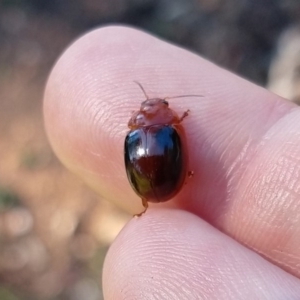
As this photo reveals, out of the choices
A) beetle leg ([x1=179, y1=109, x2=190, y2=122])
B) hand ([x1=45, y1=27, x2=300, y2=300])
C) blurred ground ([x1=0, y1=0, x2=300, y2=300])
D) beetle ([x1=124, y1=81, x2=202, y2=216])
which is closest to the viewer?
hand ([x1=45, y1=27, x2=300, y2=300])

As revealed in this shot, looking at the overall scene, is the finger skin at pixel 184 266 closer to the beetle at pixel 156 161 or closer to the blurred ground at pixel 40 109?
the beetle at pixel 156 161

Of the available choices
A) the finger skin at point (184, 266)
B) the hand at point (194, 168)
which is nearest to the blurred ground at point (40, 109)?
the hand at point (194, 168)

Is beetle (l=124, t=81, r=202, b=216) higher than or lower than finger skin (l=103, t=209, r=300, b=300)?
higher

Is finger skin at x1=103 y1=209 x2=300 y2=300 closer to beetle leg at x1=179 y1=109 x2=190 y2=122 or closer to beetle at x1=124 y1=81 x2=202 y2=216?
beetle at x1=124 y1=81 x2=202 y2=216

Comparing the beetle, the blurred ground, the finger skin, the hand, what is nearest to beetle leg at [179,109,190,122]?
the hand

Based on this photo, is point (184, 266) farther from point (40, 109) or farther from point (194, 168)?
point (40, 109)

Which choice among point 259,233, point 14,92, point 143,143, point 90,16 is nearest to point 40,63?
point 14,92

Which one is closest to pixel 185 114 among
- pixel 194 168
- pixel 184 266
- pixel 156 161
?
pixel 194 168
